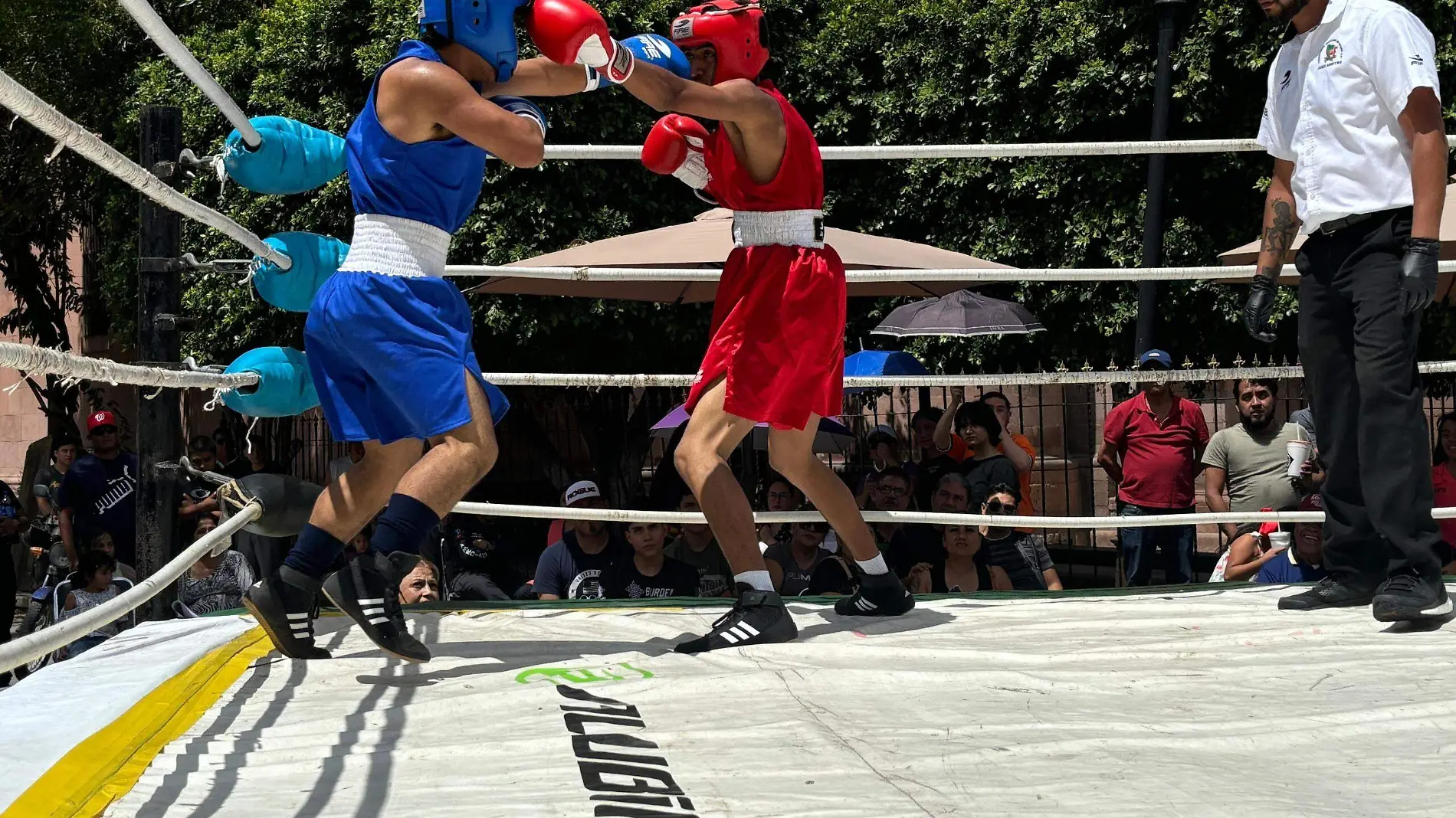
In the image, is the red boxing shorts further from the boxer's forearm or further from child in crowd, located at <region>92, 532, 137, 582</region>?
child in crowd, located at <region>92, 532, 137, 582</region>

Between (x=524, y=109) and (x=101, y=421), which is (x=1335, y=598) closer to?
(x=524, y=109)

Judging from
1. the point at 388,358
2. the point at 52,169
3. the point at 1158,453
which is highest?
the point at 52,169

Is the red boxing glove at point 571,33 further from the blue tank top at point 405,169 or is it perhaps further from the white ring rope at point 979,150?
the white ring rope at point 979,150

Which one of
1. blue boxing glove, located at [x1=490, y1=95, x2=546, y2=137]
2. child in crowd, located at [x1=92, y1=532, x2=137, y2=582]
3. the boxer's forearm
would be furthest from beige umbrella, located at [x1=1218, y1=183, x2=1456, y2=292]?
child in crowd, located at [x1=92, y1=532, x2=137, y2=582]

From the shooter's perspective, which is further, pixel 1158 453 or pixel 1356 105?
pixel 1158 453

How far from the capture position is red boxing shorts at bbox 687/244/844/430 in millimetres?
2922

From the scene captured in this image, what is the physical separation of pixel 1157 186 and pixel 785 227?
5.10m

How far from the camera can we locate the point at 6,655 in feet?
4.71

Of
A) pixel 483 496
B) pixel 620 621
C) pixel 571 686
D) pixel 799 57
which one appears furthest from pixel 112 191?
pixel 571 686

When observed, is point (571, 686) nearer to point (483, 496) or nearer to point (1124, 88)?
point (483, 496)

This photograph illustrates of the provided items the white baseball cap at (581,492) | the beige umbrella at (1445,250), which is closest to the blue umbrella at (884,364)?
the beige umbrella at (1445,250)

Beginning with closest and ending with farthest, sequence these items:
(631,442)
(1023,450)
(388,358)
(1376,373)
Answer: (388,358) → (1376,373) → (1023,450) → (631,442)

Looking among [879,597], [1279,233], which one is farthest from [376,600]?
[1279,233]

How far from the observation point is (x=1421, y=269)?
2.70 meters
